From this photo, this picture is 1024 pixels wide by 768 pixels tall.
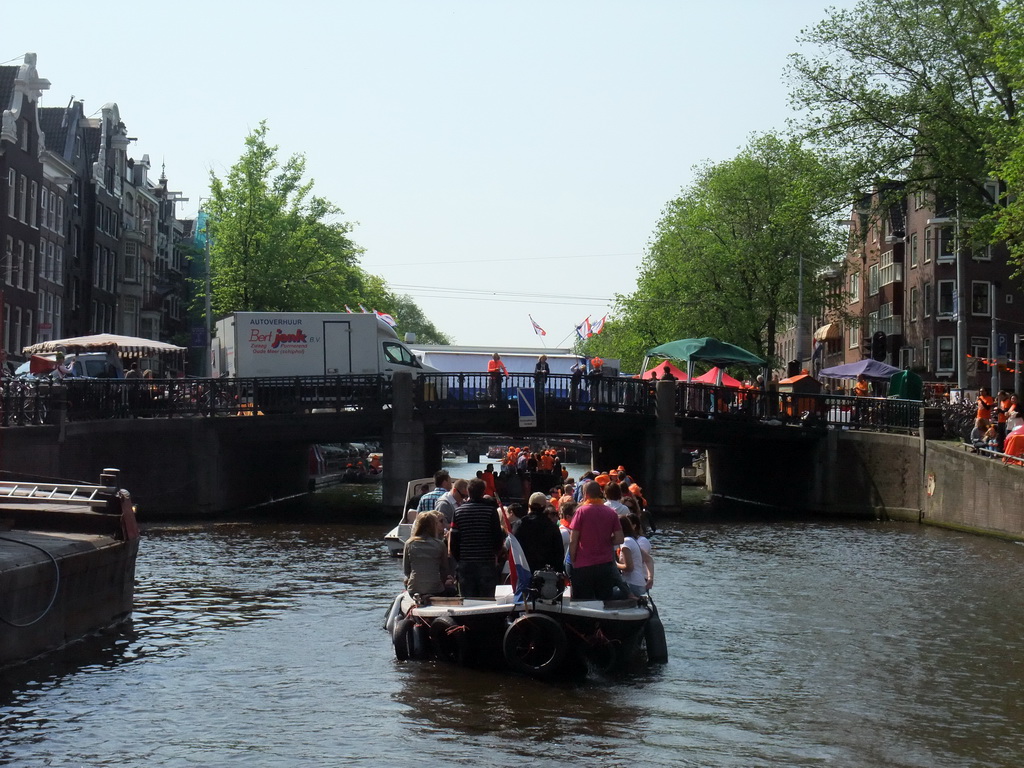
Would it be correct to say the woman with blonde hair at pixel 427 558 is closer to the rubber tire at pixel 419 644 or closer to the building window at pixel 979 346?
the rubber tire at pixel 419 644

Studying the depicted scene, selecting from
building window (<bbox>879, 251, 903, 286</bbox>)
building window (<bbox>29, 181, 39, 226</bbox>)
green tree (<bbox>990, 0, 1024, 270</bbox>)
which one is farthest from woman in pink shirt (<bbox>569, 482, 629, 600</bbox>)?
building window (<bbox>879, 251, 903, 286</bbox>)

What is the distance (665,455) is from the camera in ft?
139

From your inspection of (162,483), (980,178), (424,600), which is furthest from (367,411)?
(424,600)

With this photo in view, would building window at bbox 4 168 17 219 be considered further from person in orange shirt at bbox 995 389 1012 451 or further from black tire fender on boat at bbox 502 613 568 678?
black tire fender on boat at bbox 502 613 568 678

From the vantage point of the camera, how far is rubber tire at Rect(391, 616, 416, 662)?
1662cm

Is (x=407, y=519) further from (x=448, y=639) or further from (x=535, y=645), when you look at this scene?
(x=535, y=645)

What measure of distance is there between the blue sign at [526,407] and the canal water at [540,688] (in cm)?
1499

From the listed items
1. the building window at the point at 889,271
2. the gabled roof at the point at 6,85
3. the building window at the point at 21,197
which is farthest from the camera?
the building window at the point at 889,271

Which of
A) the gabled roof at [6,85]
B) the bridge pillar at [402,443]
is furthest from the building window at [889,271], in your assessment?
the gabled roof at [6,85]

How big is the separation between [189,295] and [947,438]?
242 ft

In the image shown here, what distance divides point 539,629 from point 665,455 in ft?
90.2

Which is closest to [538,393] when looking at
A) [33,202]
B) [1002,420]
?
[1002,420]

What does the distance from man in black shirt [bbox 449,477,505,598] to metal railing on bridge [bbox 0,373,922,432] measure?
971 inches

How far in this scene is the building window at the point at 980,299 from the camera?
2667 inches
